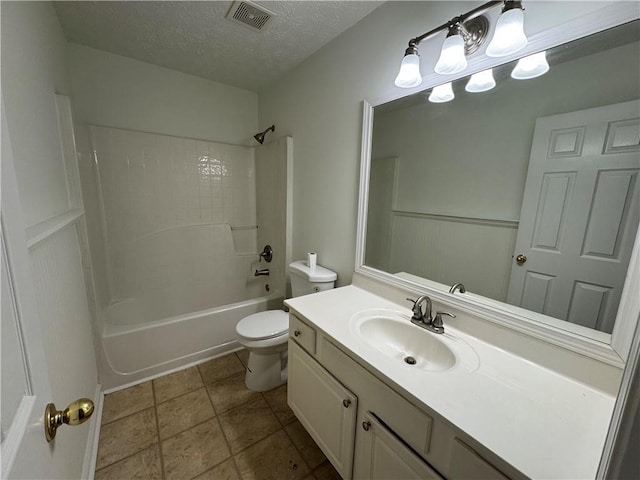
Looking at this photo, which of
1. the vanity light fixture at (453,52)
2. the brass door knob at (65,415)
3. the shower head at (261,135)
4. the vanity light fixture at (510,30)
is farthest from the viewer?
the shower head at (261,135)

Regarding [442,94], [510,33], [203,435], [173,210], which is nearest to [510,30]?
[510,33]

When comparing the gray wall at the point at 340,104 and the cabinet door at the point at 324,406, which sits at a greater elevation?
the gray wall at the point at 340,104

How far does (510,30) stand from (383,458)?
148 centimetres

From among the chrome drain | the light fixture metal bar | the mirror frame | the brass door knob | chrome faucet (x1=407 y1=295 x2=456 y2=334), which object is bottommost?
the chrome drain

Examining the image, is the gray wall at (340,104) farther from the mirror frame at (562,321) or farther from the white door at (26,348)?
the white door at (26,348)

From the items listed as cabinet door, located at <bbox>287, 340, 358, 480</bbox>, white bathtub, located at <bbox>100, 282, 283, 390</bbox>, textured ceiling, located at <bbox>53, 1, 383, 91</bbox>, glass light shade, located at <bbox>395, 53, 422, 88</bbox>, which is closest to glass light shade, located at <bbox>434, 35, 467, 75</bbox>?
glass light shade, located at <bbox>395, 53, 422, 88</bbox>

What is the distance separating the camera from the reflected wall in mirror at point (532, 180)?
756 millimetres

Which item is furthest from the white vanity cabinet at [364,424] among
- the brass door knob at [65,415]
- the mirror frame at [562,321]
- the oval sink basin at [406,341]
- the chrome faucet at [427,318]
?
the brass door knob at [65,415]

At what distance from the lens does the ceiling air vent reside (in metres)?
1.34

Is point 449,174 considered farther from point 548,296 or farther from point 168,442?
point 168,442

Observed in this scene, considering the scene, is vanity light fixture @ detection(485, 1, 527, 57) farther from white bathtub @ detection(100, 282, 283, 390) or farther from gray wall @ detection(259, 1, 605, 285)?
white bathtub @ detection(100, 282, 283, 390)

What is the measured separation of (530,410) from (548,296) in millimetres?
418

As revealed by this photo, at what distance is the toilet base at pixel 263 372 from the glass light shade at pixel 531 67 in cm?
193

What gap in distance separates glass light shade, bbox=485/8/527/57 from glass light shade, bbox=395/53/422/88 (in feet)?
0.98
